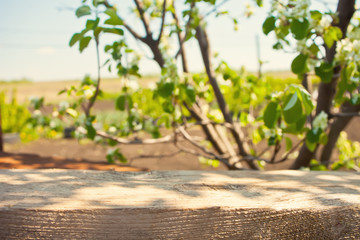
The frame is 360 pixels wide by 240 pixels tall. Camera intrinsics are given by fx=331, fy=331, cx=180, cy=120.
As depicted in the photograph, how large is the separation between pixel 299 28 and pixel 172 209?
1.01 metres

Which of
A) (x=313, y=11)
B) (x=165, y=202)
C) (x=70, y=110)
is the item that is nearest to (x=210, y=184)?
(x=165, y=202)

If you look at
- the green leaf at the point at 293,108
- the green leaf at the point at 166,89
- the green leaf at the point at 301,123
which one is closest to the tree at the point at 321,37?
the green leaf at the point at 301,123

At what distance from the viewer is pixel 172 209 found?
2.85ft

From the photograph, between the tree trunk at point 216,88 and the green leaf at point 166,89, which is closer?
the green leaf at point 166,89

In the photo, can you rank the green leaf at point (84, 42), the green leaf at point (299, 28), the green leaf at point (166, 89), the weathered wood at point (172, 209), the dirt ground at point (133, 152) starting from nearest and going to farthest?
the weathered wood at point (172, 209)
the green leaf at point (299, 28)
the green leaf at point (84, 42)
the green leaf at point (166, 89)
the dirt ground at point (133, 152)

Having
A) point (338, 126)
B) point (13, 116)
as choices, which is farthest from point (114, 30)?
point (13, 116)

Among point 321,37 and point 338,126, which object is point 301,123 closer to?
point 321,37

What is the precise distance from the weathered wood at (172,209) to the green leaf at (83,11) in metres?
0.79

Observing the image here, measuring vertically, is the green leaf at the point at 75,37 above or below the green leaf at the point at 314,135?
above

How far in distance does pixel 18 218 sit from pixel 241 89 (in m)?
2.04

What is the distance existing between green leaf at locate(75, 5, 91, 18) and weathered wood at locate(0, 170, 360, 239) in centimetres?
79

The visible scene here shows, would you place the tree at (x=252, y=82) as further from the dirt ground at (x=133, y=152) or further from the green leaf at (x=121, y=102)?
the dirt ground at (x=133, y=152)

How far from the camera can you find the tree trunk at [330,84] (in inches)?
68.3

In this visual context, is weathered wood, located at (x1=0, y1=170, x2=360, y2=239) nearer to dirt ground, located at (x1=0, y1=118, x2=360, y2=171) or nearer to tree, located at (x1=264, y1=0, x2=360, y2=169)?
tree, located at (x1=264, y1=0, x2=360, y2=169)
